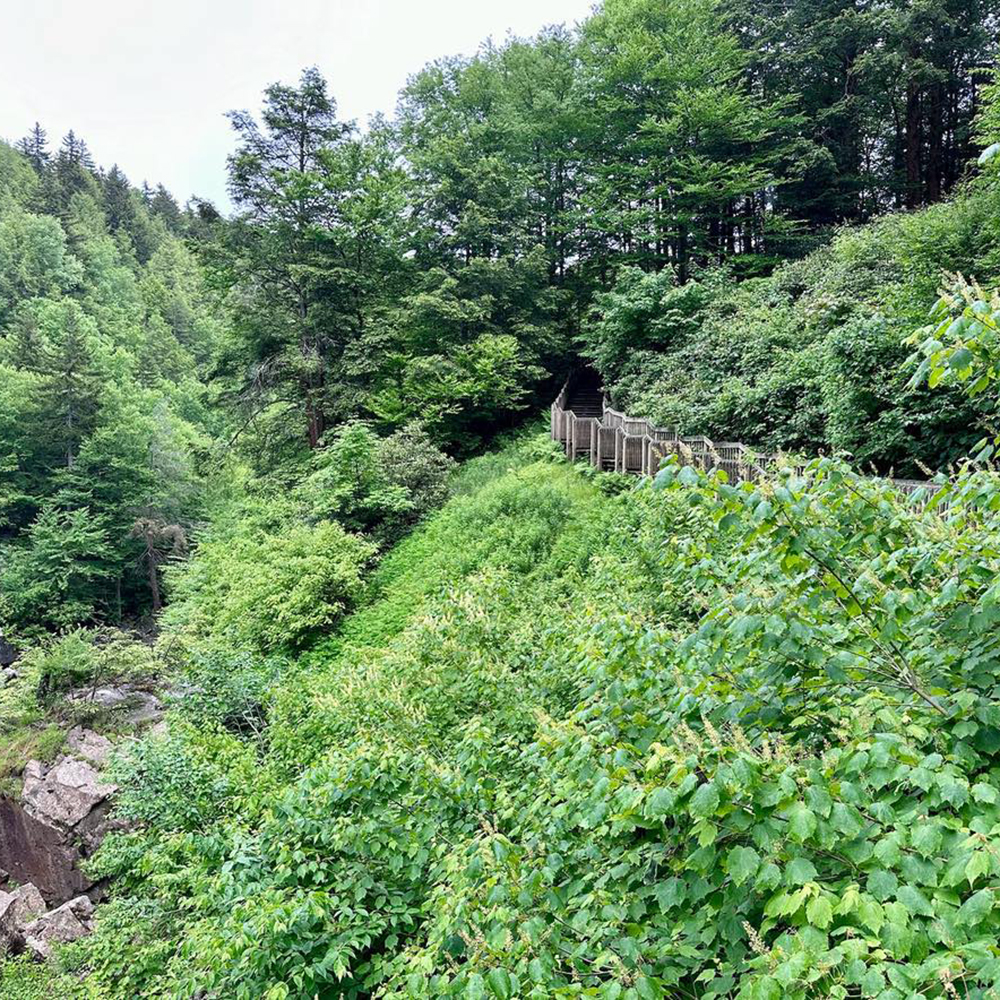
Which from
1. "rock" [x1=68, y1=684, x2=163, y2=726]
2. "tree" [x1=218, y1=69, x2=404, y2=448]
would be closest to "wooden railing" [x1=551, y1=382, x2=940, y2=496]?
"tree" [x1=218, y1=69, x2=404, y2=448]

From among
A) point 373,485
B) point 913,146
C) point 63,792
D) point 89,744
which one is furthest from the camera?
point 913,146

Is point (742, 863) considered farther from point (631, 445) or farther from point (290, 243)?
point (290, 243)

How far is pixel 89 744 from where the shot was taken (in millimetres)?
13500

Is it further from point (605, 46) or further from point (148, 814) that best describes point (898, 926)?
point (605, 46)

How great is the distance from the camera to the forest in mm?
2377

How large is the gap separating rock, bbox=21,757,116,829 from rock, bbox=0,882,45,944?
3.89 feet

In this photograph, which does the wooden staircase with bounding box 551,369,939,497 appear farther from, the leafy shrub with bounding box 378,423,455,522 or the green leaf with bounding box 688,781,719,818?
the green leaf with bounding box 688,781,719,818

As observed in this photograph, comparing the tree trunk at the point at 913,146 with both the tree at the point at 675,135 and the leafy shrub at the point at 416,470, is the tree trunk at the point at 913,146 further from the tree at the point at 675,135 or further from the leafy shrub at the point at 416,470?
the leafy shrub at the point at 416,470

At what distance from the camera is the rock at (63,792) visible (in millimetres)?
11797

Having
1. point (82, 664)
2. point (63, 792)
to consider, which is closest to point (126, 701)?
point (82, 664)

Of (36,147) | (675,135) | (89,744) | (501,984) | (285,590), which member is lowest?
(89,744)

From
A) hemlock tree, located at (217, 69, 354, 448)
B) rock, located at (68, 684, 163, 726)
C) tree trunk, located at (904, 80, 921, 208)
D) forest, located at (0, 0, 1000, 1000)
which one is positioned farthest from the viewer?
tree trunk, located at (904, 80, 921, 208)

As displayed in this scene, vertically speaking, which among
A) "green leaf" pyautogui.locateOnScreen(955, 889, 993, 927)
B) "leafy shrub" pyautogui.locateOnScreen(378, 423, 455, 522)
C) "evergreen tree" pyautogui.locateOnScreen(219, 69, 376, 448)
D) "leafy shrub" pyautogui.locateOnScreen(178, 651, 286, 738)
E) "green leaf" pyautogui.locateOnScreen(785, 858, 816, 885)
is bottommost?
"leafy shrub" pyautogui.locateOnScreen(178, 651, 286, 738)

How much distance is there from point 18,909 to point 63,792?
76.5 inches
